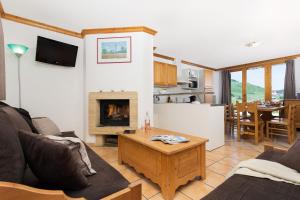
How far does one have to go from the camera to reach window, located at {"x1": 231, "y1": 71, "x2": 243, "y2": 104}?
616 centimetres

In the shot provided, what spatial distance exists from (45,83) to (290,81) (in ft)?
22.0

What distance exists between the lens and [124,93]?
10.2ft

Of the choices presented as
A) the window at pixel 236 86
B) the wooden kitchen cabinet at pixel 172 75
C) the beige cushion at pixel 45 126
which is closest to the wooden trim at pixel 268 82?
the window at pixel 236 86

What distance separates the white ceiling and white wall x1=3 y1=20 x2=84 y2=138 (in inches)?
12.0

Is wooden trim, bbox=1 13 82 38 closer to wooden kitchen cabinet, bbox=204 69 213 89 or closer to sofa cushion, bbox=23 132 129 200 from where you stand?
sofa cushion, bbox=23 132 129 200

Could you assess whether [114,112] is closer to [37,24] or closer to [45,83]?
[45,83]

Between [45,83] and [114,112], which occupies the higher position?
[45,83]

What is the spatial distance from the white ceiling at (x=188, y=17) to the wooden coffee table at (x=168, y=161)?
1985 millimetres

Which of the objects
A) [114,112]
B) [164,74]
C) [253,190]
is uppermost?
[164,74]

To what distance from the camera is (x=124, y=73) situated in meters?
3.18

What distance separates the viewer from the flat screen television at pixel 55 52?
2.79 metres

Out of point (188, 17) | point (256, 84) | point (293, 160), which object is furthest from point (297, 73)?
point (293, 160)

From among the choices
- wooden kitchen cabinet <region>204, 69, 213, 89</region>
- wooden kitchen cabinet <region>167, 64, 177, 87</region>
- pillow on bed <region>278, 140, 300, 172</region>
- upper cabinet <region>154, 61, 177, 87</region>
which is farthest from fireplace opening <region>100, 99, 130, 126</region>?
wooden kitchen cabinet <region>204, 69, 213, 89</region>

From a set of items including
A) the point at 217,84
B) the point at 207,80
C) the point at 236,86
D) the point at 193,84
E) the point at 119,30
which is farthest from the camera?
the point at 217,84
